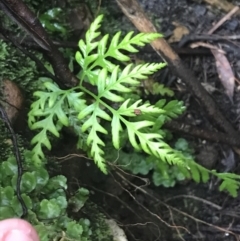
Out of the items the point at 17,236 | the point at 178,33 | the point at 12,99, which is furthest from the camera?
the point at 178,33

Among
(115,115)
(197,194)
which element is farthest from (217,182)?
(115,115)

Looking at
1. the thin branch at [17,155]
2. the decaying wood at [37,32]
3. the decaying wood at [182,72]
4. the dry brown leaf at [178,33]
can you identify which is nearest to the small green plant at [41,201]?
the thin branch at [17,155]

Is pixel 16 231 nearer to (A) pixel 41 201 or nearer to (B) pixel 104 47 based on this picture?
(A) pixel 41 201

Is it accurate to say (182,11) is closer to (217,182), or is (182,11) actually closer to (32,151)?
(217,182)

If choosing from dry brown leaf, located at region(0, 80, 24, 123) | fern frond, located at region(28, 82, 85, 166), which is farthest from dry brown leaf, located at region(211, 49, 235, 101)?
dry brown leaf, located at region(0, 80, 24, 123)

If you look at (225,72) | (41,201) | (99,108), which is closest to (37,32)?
(99,108)

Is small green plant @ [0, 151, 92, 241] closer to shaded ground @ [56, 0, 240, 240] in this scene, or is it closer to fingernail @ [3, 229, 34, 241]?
shaded ground @ [56, 0, 240, 240]
